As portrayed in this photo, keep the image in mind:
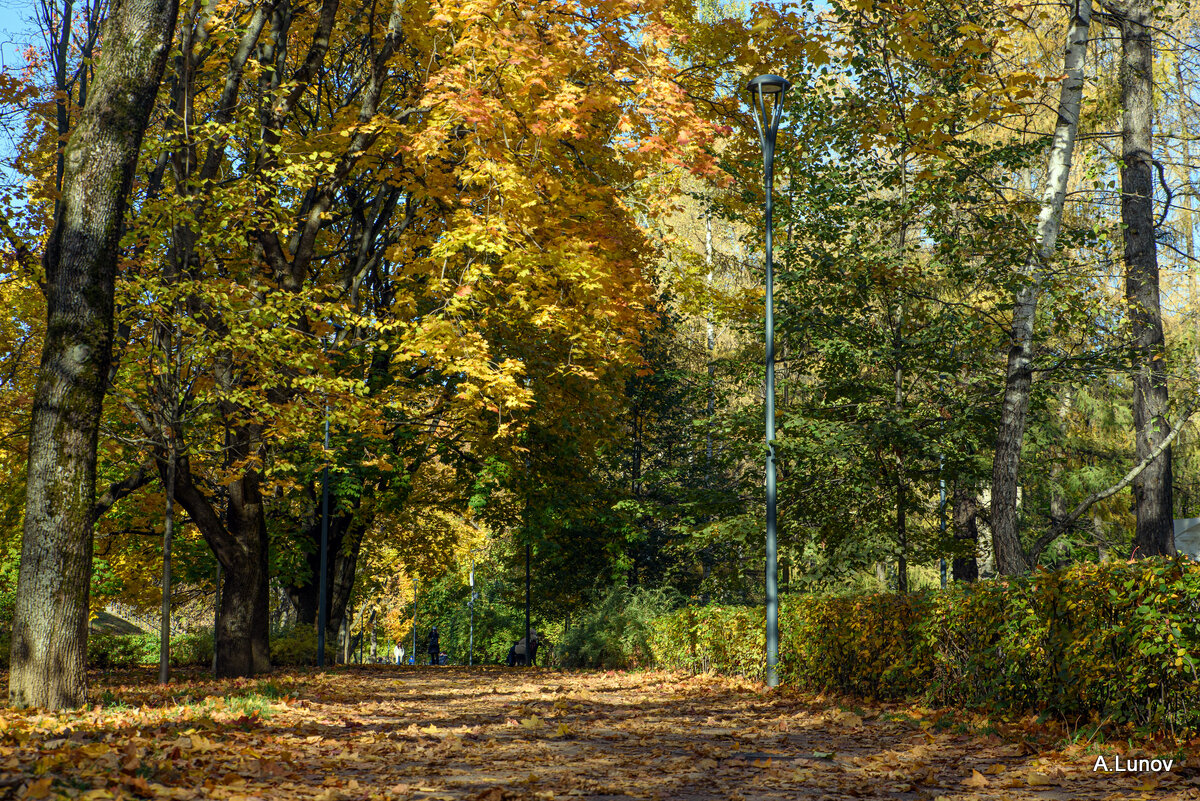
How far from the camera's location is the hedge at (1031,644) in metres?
6.24

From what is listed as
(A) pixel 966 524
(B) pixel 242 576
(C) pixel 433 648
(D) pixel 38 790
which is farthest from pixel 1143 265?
(C) pixel 433 648

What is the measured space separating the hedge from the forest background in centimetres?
229

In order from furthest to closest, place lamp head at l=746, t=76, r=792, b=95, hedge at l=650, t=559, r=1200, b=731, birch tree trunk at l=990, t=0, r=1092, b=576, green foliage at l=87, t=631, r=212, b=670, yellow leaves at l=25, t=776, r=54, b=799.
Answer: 1. green foliage at l=87, t=631, r=212, b=670
2. lamp head at l=746, t=76, r=792, b=95
3. birch tree trunk at l=990, t=0, r=1092, b=576
4. hedge at l=650, t=559, r=1200, b=731
5. yellow leaves at l=25, t=776, r=54, b=799

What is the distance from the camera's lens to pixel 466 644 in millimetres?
49625

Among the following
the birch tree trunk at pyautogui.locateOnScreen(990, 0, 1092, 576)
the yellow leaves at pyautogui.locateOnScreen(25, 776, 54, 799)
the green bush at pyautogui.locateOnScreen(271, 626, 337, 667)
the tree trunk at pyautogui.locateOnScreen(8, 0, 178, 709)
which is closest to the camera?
the yellow leaves at pyautogui.locateOnScreen(25, 776, 54, 799)

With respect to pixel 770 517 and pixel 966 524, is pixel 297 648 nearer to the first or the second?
pixel 770 517

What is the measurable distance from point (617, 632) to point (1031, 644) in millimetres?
14836

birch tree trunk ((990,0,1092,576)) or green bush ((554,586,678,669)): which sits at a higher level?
birch tree trunk ((990,0,1092,576))

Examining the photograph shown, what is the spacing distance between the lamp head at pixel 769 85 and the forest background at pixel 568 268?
76 centimetres

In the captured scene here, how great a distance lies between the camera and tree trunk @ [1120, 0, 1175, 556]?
13.9 meters

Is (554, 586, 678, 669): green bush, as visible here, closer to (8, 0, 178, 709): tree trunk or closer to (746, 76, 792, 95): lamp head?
(746, 76, 792, 95): lamp head

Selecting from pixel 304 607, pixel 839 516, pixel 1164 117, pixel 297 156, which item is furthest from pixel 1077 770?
pixel 304 607

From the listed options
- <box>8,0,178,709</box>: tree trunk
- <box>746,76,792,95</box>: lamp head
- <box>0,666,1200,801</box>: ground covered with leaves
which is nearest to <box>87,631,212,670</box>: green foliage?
<box>0,666,1200,801</box>: ground covered with leaves

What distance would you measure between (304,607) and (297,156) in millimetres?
14367
